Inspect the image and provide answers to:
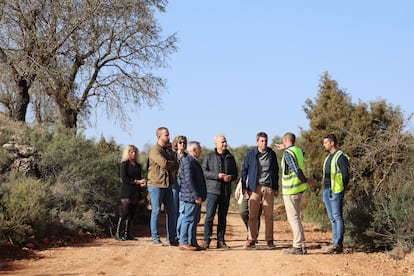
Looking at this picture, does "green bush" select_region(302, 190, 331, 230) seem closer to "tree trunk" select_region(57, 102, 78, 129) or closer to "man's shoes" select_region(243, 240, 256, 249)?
"man's shoes" select_region(243, 240, 256, 249)

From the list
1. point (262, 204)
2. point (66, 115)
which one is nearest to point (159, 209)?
point (262, 204)

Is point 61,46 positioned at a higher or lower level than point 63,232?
higher

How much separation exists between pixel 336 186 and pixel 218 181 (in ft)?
7.20

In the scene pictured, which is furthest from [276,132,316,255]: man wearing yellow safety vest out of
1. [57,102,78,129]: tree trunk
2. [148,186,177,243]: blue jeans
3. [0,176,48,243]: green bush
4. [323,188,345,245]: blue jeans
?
[57,102,78,129]: tree trunk

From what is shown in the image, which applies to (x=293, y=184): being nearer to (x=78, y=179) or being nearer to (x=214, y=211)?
(x=214, y=211)

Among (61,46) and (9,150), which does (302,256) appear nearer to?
(9,150)

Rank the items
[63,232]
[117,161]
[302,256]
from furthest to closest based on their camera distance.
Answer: [117,161] → [63,232] → [302,256]

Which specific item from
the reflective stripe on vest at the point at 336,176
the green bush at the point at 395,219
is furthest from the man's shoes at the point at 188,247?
the green bush at the point at 395,219

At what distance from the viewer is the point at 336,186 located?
1134 centimetres

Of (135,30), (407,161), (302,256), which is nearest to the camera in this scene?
(302,256)

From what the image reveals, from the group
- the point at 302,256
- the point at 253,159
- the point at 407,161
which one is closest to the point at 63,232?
the point at 253,159

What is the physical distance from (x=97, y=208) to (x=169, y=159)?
373 centimetres

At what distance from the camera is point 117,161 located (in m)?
17.0

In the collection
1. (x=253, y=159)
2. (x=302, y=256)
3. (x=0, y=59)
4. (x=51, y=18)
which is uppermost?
(x=51, y=18)
